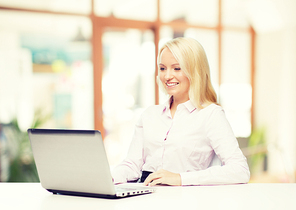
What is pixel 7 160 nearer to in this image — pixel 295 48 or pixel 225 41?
pixel 225 41

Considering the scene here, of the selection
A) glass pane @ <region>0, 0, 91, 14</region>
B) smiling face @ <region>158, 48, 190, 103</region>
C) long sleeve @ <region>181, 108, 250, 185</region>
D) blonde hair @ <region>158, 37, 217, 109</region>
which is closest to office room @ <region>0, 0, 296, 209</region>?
glass pane @ <region>0, 0, 91, 14</region>

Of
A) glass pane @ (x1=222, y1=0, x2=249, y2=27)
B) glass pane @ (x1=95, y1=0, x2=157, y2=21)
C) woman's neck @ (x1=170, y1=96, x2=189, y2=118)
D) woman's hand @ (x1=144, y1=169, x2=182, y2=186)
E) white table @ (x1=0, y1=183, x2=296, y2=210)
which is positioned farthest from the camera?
glass pane @ (x1=222, y1=0, x2=249, y2=27)

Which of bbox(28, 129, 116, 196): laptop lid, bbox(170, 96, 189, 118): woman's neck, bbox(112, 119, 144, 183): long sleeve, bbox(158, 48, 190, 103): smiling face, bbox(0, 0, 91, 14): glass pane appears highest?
bbox(0, 0, 91, 14): glass pane

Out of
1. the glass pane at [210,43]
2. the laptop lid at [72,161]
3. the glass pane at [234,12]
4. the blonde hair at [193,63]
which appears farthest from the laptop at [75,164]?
the glass pane at [234,12]

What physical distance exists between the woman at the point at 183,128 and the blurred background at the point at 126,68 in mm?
2675

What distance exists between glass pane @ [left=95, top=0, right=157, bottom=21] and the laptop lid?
401 cm

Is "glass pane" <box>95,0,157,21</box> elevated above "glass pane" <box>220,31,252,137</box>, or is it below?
above

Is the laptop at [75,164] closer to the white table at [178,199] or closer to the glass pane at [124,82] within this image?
the white table at [178,199]

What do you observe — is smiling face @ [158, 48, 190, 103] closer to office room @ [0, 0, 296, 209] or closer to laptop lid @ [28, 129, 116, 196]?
laptop lid @ [28, 129, 116, 196]

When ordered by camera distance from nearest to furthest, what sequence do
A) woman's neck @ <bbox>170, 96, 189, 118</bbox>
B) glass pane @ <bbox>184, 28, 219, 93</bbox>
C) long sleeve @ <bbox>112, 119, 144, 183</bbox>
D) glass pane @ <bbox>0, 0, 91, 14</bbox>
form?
1. long sleeve @ <bbox>112, 119, 144, 183</bbox>
2. woman's neck @ <bbox>170, 96, 189, 118</bbox>
3. glass pane @ <bbox>0, 0, 91, 14</bbox>
4. glass pane @ <bbox>184, 28, 219, 93</bbox>

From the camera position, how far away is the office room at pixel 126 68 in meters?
4.67

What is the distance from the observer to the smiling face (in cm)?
189

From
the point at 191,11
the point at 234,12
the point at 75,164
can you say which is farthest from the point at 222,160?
the point at 234,12

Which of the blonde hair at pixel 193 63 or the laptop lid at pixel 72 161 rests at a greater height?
the blonde hair at pixel 193 63
